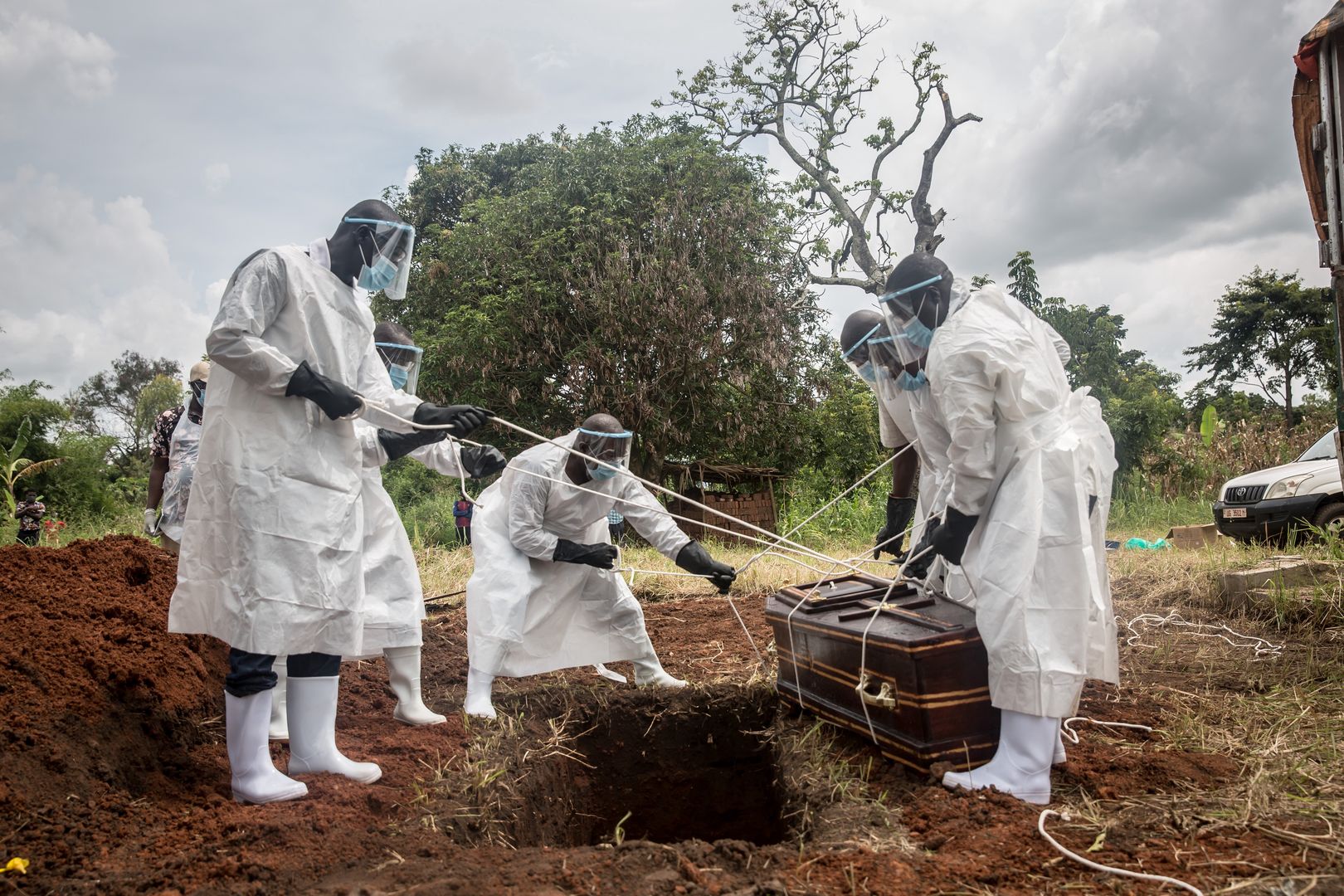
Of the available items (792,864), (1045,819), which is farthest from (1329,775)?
(792,864)

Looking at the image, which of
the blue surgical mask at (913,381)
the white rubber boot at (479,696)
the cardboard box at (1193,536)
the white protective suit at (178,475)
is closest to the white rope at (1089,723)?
the blue surgical mask at (913,381)

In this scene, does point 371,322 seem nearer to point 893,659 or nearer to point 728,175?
point 893,659

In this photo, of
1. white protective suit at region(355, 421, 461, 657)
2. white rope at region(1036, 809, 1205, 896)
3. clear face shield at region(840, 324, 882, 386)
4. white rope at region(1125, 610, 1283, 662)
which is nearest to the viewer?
white rope at region(1036, 809, 1205, 896)

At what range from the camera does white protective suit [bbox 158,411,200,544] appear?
467 centimetres

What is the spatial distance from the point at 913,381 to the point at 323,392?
6.76ft

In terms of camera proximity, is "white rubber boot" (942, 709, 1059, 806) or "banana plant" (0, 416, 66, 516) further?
"banana plant" (0, 416, 66, 516)

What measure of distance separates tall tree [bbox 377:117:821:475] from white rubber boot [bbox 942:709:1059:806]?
9.52 meters

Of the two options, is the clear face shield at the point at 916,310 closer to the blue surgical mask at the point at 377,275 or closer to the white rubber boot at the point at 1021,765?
the white rubber boot at the point at 1021,765

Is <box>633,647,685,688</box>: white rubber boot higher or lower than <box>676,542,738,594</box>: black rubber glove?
lower

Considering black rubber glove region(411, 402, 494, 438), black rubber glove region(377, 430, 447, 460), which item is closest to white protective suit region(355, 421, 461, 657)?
black rubber glove region(377, 430, 447, 460)

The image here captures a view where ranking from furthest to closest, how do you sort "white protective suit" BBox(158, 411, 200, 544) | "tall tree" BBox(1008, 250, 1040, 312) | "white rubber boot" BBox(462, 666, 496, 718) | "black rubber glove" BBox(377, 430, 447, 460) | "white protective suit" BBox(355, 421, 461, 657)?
"tall tree" BBox(1008, 250, 1040, 312) → "white protective suit" BBox(158, 411, 200, 544) → "white rubber boot" BBox(462, 666, 496, 718) → "white protective suit" BBox(355, 421, 461, 657) → "black rubber glove" BBox(377, 430, 447, 460)

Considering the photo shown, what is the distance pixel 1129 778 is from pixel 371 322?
297cm

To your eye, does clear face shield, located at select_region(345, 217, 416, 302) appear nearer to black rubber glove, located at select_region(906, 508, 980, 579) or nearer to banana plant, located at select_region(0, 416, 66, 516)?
black rubber glove, located at select_region(906, 508, 980, 579)

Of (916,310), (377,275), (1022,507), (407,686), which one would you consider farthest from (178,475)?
(1022,507)
